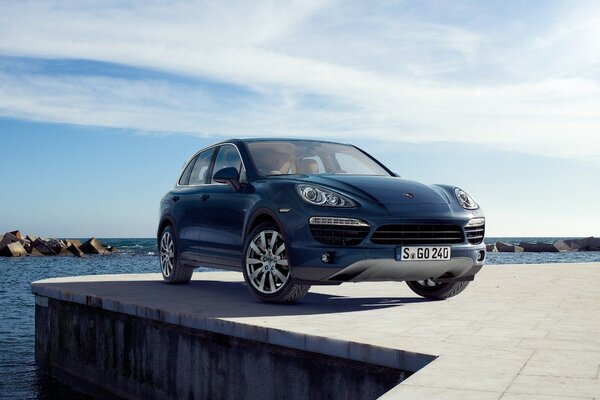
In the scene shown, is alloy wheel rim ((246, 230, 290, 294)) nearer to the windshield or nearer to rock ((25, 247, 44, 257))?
the windshield

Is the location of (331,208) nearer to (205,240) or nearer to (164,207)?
(205,240)

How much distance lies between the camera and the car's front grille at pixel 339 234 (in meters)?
6.96

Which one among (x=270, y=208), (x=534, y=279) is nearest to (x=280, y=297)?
(x=270, y=208)

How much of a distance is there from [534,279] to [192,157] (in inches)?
248

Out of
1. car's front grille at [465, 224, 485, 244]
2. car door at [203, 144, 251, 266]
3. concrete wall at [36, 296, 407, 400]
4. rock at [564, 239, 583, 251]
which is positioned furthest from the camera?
rock at [564, 239, 583, 251]

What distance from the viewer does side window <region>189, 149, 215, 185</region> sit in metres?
9.55

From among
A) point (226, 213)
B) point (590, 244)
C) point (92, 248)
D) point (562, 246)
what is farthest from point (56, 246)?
point (226, 213)

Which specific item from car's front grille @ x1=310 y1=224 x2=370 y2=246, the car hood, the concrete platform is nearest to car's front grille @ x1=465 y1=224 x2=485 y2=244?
the car hood

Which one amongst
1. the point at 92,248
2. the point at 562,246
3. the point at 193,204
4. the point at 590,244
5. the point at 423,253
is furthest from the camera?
the point at 590,244

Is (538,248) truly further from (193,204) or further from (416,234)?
(416,234)

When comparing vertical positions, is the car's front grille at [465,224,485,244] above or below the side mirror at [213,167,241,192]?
below

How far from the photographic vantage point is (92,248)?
61938 mm

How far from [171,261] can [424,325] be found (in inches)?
191

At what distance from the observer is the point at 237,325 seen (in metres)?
6.17
